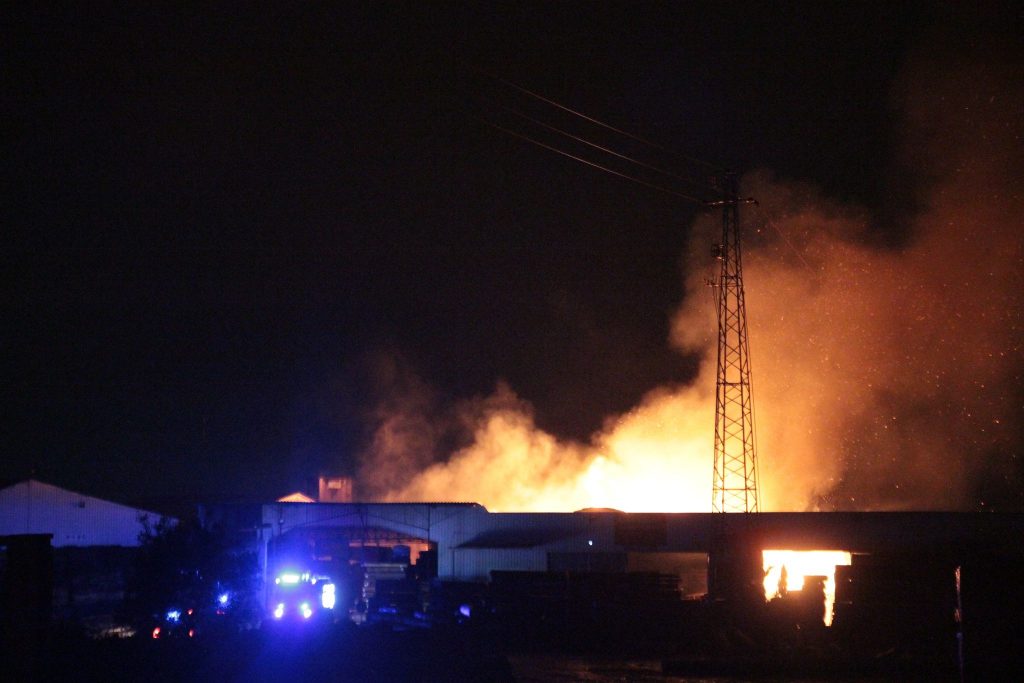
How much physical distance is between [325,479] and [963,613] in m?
44.0

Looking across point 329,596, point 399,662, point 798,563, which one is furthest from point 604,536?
point 399,662

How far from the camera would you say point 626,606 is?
2641 cm

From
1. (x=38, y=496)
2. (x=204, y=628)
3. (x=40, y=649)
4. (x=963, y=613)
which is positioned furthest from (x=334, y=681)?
(x=38, y=496)

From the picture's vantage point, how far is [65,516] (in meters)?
35.9

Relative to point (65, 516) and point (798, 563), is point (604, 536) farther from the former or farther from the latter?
point (65, 516)

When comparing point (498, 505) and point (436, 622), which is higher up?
point (498, 505)

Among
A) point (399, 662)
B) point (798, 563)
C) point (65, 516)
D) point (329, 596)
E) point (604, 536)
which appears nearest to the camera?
point (399, 662)

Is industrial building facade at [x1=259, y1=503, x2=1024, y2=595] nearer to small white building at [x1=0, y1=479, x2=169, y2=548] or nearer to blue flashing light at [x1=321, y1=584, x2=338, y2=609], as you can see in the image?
blue flashing light at [x1=321, y1=584, x2=338, y2=609]

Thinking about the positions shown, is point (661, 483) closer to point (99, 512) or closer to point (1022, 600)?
point (99, 512)

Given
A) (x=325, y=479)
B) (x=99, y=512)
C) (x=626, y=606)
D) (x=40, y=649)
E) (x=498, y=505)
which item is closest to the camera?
(x=40, y=649)

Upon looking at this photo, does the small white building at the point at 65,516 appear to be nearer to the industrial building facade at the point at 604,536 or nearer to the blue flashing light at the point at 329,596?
the industrial building facade at the point at 604,536

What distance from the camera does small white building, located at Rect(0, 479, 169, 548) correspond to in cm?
3444

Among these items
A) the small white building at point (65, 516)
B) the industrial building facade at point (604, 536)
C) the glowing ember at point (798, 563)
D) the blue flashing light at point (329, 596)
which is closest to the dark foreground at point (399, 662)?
the blue flashing light at point (329, 596)

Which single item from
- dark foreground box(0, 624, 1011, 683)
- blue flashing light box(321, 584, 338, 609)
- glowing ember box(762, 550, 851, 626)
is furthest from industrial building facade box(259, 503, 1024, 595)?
dark foreground box(0, 624, 1011, 683)
